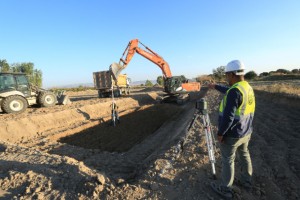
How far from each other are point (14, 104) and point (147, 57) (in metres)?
9.45

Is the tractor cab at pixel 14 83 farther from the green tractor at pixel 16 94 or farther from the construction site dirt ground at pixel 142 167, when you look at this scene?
the construction site dirt ground at pixel 142 167

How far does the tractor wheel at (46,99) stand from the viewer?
559 inches

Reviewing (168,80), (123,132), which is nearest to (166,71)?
(168,80)

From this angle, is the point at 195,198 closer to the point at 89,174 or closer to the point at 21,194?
the point at 89,174

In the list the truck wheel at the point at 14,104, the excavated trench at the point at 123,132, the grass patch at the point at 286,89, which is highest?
the truck wheel at the point at 14,104

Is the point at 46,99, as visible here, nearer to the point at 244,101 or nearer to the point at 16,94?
the point at 16,94

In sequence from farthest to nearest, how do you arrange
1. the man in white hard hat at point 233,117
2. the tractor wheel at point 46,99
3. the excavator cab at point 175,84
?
the excavator cab at point 175,84 < the tractor wheel at point 46,99 < the man in white hard hat at point 233,117

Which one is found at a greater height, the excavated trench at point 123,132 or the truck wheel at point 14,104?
the truck wheel at point 14,104

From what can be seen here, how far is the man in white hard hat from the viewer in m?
3.17

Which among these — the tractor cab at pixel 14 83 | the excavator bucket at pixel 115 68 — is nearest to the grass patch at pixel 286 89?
the excavator bucket at pixel 115 68

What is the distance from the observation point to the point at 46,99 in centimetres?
1442

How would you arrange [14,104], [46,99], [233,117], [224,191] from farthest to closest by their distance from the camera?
[46,99]
[14,104]
[224,191]
[233,117]

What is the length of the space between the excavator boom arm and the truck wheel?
6.60m

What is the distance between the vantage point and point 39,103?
14422mm
